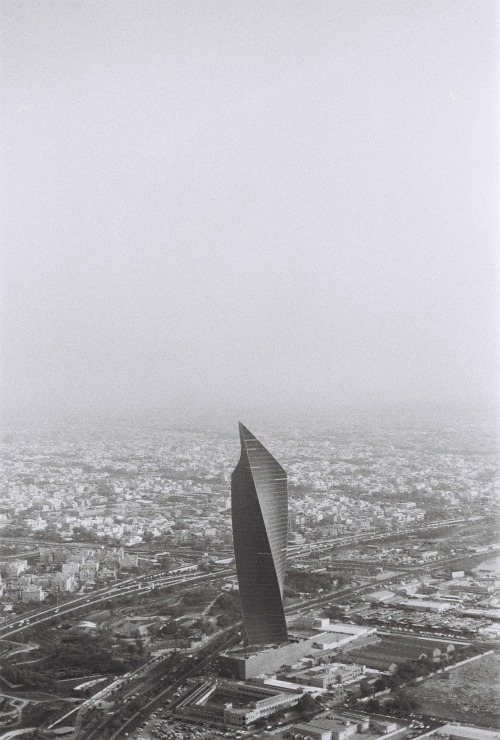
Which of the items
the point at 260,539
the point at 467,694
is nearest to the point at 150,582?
the point at 260,539

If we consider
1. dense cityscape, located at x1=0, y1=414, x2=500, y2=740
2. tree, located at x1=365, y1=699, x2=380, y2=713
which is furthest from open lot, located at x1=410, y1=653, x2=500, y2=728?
tree, located at x1=365, y1=699, x2=380, y2=713

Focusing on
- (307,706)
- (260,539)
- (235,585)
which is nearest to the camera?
(307,706)

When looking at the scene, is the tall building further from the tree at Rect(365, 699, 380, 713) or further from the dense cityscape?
the tree at Rect(365, 699, 380, 713)

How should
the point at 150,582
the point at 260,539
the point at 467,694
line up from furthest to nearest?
1. the point at 150,582
2. the point at 260,539
3. the point at 467,694

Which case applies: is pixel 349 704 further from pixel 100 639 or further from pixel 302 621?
pixel 100 639

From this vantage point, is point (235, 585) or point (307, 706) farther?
point (235, 585)

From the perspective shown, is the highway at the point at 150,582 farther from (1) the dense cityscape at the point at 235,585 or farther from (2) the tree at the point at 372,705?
(2) the tree at the point at 372,705

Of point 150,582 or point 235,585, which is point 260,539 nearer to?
point 235,585

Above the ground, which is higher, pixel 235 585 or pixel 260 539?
pixel 260 539
